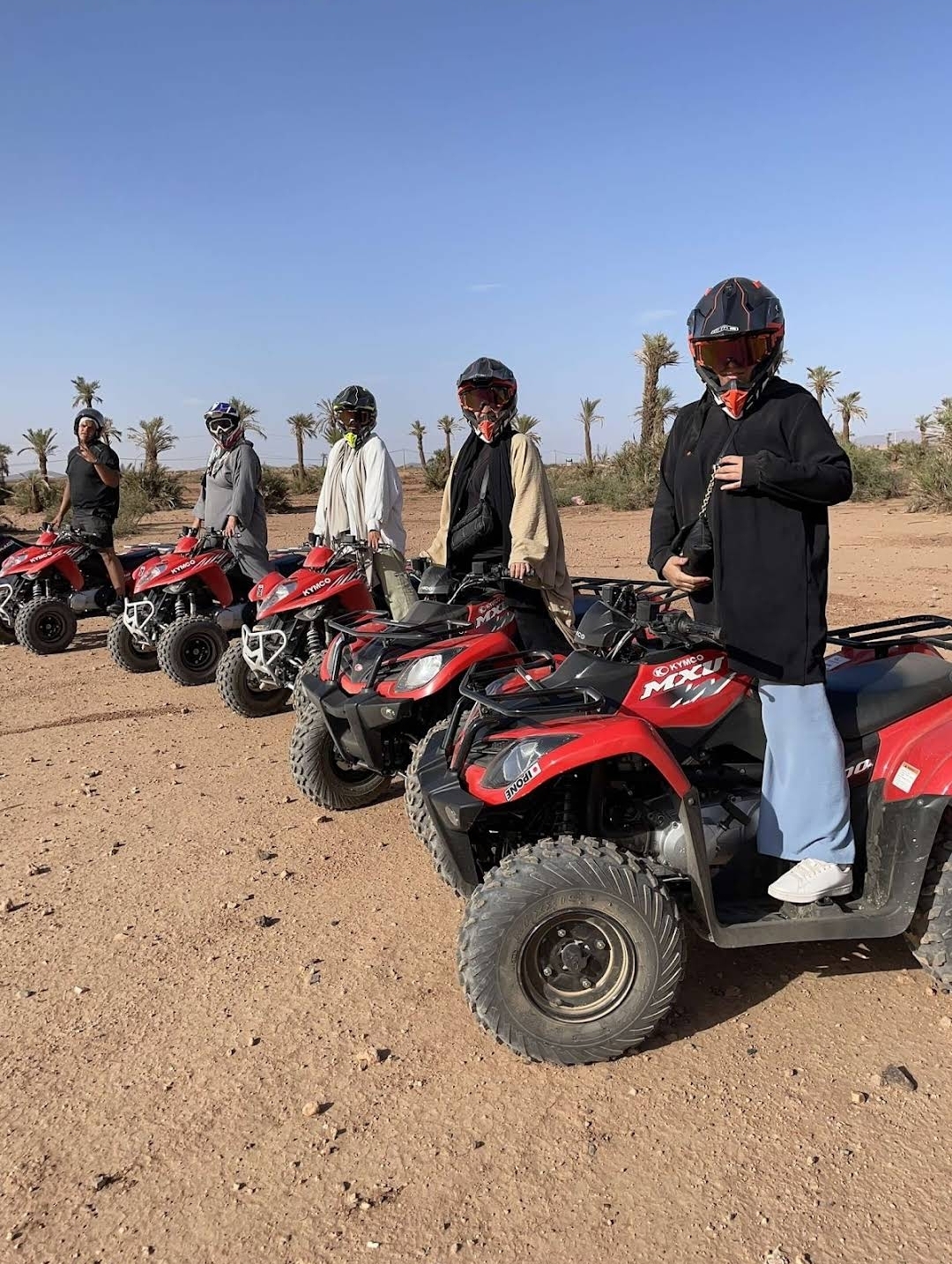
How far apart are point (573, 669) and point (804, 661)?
2.28 ft

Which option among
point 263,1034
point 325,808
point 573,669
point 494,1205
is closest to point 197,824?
point 325,808

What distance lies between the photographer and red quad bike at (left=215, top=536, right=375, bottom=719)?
5891 millimetres

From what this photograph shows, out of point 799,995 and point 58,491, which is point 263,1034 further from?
point 58,491

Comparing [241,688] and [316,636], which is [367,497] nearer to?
[316,636]

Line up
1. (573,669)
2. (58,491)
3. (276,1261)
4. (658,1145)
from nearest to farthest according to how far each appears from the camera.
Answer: (276,1261)
(658,1145)
(573,669)
(58,491)

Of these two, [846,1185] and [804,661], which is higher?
[804,661]

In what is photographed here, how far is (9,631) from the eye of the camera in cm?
916

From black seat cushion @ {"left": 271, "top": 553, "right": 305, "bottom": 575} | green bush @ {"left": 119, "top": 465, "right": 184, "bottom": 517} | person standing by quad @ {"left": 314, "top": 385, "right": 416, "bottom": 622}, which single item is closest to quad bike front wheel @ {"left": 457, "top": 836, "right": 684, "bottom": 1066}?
person standing by quad @ {"left": 314, "top": 385, "right": 416, "bottom": 622}

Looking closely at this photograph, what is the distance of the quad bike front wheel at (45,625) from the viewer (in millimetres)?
8609

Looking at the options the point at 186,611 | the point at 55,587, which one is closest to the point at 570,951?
the point at 186,611

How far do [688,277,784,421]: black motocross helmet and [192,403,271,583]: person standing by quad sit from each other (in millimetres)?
5141

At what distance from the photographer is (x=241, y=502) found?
7602 mm

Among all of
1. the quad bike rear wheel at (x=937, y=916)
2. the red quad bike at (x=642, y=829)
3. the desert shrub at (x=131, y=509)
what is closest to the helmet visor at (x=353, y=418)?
the red quad bike at (x=642, y=829)

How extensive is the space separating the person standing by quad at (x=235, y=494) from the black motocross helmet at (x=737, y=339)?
16.9 ft
